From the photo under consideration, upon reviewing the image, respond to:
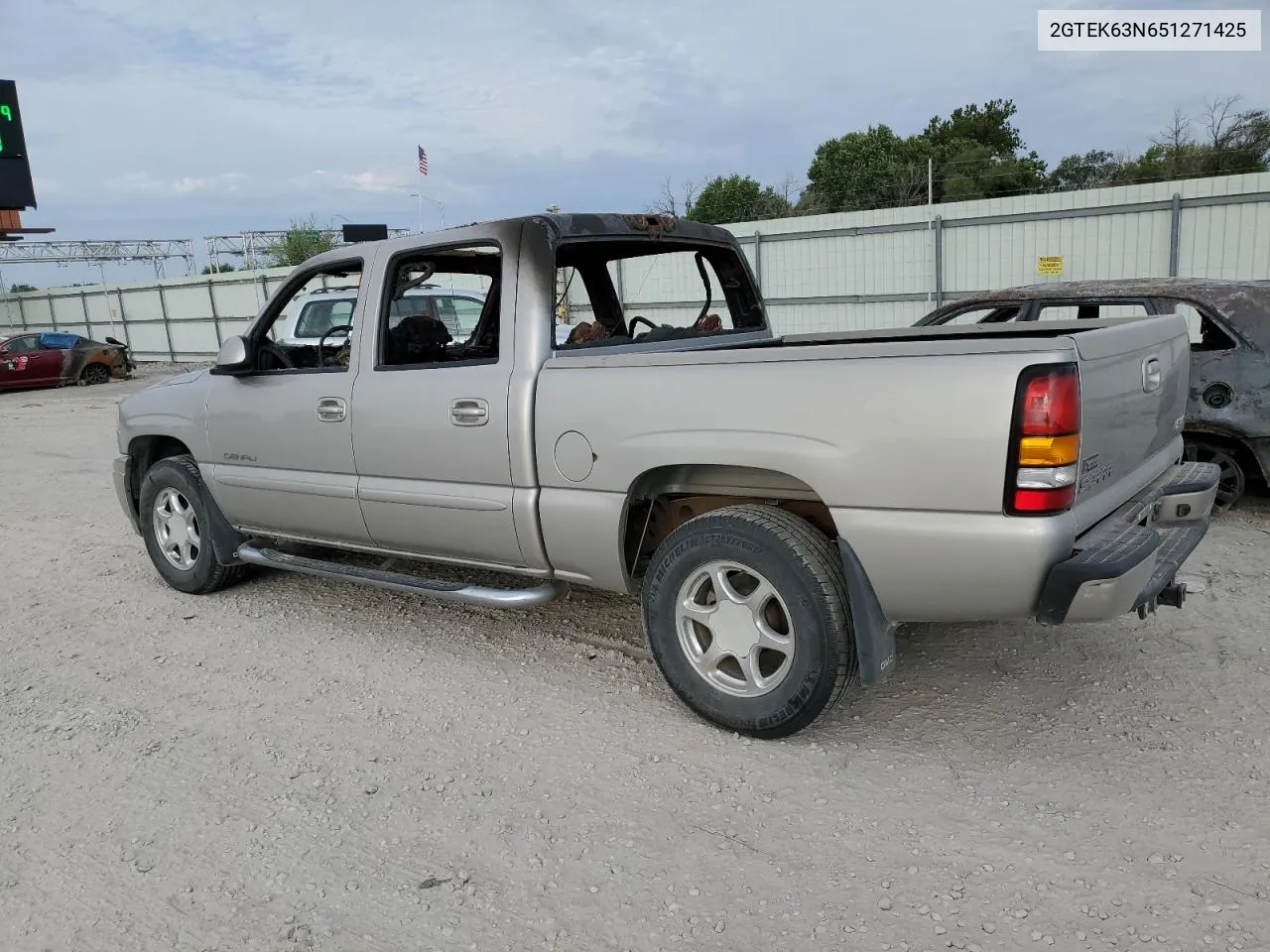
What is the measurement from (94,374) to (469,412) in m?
22.4

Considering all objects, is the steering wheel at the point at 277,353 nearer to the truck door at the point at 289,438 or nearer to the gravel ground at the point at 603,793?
the truck door at the point at 289,438

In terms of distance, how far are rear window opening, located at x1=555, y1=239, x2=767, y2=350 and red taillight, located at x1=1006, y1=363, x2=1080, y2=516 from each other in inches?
74.4

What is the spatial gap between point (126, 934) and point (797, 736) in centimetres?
221

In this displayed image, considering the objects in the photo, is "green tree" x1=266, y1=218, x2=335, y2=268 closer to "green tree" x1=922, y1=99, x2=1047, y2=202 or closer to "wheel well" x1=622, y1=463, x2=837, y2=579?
"green tree" x1=922, y1=99, x2=1047, y2=202

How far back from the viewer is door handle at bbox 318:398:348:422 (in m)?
4.45

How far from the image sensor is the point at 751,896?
8.71ft

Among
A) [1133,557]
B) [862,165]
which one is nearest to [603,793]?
[1133,557]

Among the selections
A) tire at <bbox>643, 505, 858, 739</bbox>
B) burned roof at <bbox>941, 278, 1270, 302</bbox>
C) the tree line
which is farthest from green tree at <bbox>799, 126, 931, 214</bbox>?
tire at <bbox>643, 505, 858, 739</bbox>

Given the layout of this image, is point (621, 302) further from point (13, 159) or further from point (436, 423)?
point (13, 159)

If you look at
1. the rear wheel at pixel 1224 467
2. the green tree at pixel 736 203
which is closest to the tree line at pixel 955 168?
the green tree at pixel 736 203

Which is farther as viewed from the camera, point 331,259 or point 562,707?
point 331,259

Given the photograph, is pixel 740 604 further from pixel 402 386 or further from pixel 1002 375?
pixel 402 386

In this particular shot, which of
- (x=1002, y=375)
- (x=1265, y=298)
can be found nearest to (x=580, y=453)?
(x=1002, y=375)

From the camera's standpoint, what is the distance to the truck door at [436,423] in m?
3.94
